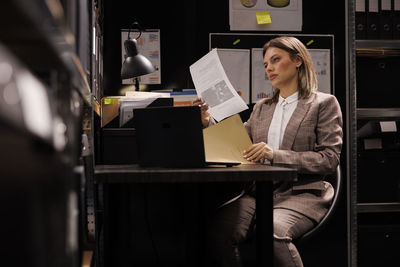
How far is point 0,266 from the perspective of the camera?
413 millimetres

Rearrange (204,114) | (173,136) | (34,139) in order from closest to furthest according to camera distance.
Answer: (34,139) < (173,136) < (204,114)

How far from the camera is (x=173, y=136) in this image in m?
1.22

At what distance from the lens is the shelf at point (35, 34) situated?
1.28ft

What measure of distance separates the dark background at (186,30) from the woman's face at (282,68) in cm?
83

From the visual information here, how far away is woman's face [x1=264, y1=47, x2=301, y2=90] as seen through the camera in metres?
1.99

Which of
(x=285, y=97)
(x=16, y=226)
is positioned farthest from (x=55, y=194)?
(x=285, y=97)

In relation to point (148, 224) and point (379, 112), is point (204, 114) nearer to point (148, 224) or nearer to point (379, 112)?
point (148, 224)

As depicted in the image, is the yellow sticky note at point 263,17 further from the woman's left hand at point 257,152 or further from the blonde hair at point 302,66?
the woman's left hand at point 257,152

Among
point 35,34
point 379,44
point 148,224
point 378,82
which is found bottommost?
point 148,224

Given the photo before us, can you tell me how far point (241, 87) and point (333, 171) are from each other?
3.73ft

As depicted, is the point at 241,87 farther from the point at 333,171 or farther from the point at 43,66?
the point at 43,66

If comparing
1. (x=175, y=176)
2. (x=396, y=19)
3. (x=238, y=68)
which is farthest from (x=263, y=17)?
(x=175, y=176)

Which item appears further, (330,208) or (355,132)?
(355,132)

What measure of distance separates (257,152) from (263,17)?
1465mm
